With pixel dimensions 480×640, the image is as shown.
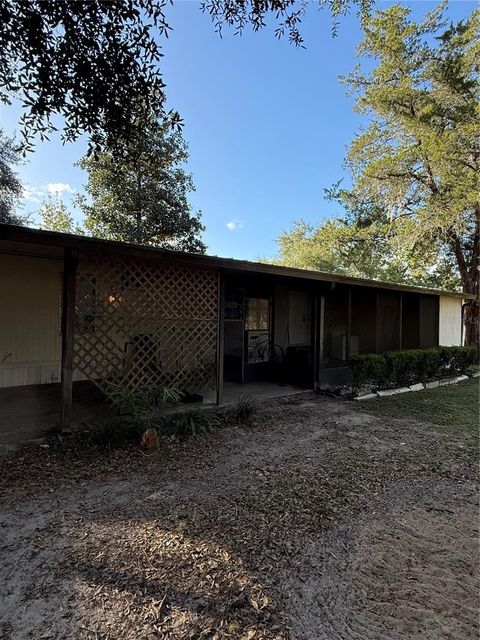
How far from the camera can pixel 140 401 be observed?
4426 millimetres

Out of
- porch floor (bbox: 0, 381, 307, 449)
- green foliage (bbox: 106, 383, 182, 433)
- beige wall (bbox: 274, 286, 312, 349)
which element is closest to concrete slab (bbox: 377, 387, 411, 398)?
porch floor (bbox: 0, 381, 307, 449)

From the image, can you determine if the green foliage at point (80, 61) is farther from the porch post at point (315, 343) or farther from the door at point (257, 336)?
the porch post at point (315, 343)

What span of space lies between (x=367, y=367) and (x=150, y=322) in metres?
4.30

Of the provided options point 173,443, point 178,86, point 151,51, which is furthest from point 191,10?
point 173,443

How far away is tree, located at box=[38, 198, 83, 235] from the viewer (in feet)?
66.4

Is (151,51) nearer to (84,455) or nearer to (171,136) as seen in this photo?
(84,455)

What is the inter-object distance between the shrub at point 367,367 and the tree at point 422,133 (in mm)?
6574

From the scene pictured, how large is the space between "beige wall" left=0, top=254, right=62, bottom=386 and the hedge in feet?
18.9

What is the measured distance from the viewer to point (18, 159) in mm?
12695

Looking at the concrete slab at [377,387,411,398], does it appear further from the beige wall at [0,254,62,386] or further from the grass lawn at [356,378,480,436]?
the beige wall at [0,254,62,386]

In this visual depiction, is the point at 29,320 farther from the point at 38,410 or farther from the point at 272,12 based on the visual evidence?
the point at 272,12

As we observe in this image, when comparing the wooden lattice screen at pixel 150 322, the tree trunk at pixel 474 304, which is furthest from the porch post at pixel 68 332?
the tree trunk at pixel 474 304

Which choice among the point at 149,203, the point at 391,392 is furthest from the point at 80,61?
the point at 149,203

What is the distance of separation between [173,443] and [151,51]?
4034 mm
